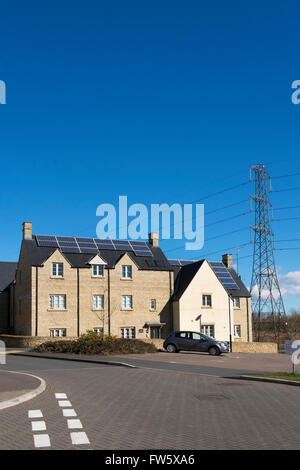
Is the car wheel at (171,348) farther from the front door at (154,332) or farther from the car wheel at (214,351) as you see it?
the front door at (154,332)

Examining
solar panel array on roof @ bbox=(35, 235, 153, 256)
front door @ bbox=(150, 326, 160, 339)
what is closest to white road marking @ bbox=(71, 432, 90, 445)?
solar panel array on roof @ bbox=(35, 235, 153, 256)

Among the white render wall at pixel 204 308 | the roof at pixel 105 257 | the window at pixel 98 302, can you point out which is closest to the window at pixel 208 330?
the white render wall at pixel 204 308

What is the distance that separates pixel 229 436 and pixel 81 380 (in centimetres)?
995

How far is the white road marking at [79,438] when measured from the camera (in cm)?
859

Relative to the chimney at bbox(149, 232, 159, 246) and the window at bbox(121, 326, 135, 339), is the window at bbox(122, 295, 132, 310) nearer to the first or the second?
the window at bbox(121, 326, 135, 339)

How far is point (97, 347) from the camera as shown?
3300cm

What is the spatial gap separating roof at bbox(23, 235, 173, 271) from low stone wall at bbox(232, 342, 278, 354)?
1095 centimetres

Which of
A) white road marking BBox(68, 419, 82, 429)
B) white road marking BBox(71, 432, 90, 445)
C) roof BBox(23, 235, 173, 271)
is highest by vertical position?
roof BBox(23, 235, 173, 271)

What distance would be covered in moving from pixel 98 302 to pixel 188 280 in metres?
9.24

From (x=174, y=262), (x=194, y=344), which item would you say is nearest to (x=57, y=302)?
(x=194, y=344)

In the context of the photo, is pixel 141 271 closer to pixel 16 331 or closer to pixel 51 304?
pixel 51 304

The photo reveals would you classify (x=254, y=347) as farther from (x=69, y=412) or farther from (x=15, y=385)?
(x=69, y=412)

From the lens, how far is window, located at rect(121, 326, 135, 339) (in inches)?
1955
